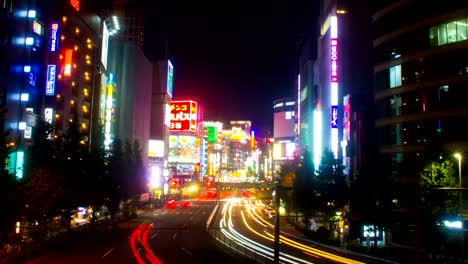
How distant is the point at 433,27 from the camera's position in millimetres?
48938

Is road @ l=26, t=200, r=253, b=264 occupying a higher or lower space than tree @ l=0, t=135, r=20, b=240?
lower

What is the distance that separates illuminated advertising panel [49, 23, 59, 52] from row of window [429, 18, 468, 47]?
4184cm

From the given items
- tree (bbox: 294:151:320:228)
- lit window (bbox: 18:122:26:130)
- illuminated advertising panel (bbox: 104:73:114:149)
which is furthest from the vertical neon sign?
lit window (bbox: 18:122:26:130)

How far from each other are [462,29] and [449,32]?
1253 millimetres

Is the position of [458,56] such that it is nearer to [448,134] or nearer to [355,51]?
[448,134]

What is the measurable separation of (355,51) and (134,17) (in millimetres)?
63479

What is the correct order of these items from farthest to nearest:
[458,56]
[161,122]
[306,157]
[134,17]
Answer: [161,122] < [134,17] < [306,157] < [458,56]

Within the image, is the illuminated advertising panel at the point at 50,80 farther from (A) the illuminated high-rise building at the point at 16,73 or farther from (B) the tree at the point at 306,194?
(B) the tree at the point at 306,194

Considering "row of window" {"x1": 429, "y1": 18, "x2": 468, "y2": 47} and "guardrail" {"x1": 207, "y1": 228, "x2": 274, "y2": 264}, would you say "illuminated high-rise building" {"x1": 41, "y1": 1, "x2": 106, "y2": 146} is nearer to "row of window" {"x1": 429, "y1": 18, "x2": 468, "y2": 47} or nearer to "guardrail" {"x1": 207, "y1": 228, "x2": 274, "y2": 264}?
"guardrail" {"x1": 207, "y1": 228, "x2": 274, "y2": 264}

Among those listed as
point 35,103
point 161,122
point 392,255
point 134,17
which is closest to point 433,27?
point 392,255

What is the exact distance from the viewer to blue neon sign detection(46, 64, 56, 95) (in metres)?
57.0

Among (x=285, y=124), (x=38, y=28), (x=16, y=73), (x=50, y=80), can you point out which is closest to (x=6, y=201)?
(x=16, y=73)

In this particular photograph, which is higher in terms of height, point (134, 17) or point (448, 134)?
point (134, 17)

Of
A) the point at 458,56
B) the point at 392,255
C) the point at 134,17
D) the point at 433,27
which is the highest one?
the point at 134,17
